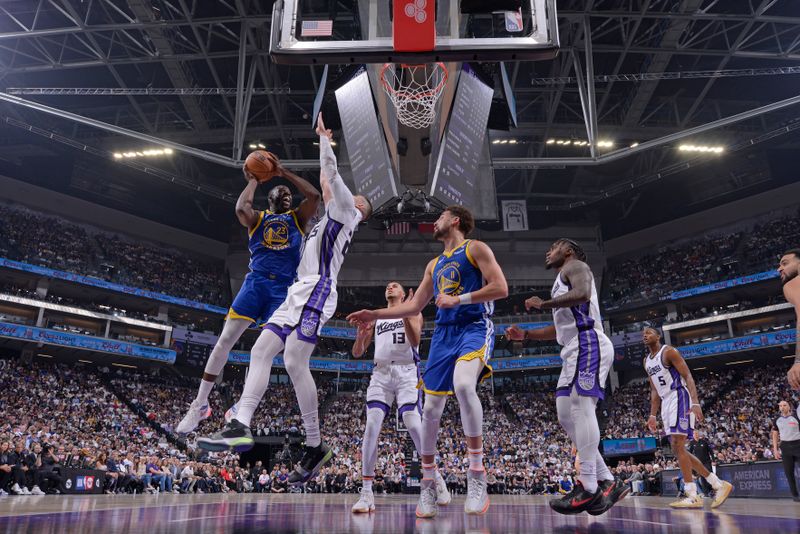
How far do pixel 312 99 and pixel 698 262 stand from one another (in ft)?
81.6

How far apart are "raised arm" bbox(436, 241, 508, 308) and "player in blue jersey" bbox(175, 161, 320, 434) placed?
1.53 metres

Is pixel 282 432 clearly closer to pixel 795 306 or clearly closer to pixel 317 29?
pixel 317 29

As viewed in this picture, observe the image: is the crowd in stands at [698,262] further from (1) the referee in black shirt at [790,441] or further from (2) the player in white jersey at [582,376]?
(2) the player in white jersey at [582,376]

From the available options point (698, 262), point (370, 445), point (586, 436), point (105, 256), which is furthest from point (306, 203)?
point (698, 262)

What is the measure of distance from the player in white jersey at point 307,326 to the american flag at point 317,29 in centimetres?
200

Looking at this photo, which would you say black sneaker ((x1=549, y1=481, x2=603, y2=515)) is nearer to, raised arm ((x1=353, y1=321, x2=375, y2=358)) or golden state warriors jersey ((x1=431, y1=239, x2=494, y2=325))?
golden state warriors jersey ((x1=431, y1=239, x2=494, y2=325))

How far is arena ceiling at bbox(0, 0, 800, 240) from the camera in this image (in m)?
19.8

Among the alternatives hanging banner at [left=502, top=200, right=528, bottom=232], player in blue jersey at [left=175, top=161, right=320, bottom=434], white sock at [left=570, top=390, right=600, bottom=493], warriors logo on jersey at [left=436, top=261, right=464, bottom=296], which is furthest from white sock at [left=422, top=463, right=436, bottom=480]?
hanging banner at [left=502, top=200, right=528, bottom=232]

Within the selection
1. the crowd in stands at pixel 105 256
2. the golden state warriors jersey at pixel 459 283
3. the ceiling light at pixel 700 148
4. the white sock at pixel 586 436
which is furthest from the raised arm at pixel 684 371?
the crowd in stands at pixel 105 256

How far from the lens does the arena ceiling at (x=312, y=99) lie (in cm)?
1984

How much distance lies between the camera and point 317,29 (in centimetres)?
629

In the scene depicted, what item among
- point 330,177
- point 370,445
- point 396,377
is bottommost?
point 370,445

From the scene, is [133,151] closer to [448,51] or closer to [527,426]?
[527,426]

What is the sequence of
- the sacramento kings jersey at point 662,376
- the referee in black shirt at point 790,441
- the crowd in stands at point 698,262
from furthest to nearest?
the crowd in stands at point 698,262
the referee in black shirt at point 790,441
the sacramento kings jersey at point 662,376
